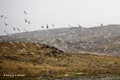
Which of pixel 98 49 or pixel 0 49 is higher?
pixel 0 49

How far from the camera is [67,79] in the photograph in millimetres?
49125

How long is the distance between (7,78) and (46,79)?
11299mm

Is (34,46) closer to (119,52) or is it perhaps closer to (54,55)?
(54,55)

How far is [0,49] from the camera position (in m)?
107

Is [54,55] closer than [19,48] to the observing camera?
Yes

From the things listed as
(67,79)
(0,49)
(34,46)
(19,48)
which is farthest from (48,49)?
(67,79)

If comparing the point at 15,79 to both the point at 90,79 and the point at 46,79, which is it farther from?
the point at 90,79

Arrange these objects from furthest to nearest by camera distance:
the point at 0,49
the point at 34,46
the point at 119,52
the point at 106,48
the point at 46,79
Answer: the point at 106,48, the point at 119,52, the point at 34,46, the point at 0,49, the point at 46,79

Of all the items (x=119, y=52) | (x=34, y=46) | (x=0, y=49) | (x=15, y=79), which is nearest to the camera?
(x=15, y=79)

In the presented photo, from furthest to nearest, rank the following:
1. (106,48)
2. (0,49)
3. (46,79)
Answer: (106,48)
(0,49)
(46,79)

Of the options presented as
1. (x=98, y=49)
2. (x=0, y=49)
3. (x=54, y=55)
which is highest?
(x=0, y=49)

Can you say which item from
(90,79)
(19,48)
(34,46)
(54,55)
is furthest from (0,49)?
(90,79)

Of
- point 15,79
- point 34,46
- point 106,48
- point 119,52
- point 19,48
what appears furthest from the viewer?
point 106,48

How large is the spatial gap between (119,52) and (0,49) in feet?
404
